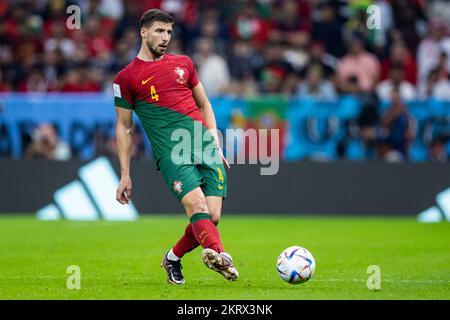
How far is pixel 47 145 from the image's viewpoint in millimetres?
19516

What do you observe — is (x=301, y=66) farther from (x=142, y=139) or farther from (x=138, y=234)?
(x=138, y=234)

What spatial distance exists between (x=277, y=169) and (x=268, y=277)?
8341mm

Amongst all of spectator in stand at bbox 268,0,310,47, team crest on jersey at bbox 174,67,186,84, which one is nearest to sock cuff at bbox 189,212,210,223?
team crest on jersey at bbox 174,67,186,84

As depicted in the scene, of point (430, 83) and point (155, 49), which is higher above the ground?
point (155, 49)

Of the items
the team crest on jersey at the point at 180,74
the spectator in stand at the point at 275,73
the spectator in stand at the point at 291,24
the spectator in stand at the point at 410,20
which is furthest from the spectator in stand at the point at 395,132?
the team crest on jersey at the point at 180,74

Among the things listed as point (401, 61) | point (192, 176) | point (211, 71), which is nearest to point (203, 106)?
point (192, 176)

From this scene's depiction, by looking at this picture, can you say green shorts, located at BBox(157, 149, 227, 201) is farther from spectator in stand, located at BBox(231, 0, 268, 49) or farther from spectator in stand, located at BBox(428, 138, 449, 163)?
spectator in stand, located at BBox(231, 0, 268, 49)

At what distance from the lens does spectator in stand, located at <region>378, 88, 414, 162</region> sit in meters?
19.2

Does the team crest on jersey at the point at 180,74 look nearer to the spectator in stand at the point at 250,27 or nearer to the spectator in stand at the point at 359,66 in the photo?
the spectator in stand at the point at 359,66

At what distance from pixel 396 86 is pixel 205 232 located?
10869 mm

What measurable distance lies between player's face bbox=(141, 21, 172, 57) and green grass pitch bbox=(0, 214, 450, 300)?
2.31 metres

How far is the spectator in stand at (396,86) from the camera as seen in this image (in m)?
19.7

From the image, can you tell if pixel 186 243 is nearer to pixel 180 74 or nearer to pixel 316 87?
pixel 180 74

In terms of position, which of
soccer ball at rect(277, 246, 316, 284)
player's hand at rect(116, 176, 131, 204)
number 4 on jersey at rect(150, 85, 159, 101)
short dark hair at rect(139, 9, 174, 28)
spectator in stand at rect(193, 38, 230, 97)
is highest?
short dark hair at rect(139, 9, 174, 28)
